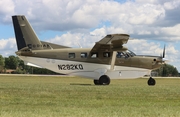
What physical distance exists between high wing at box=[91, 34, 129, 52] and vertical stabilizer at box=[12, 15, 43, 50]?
17.0ft

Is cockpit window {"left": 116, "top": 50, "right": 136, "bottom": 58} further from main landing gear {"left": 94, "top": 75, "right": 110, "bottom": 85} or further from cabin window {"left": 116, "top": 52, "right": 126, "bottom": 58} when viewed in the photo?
main landing gear {"left": 94, "top": 75, "right": 110, "bottom": 85}

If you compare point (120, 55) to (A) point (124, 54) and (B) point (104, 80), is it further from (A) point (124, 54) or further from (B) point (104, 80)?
(B) point (104, 80)

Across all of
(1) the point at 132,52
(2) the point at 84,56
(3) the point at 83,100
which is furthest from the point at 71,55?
(3) the point at 83,100

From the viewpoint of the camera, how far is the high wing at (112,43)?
28375 millimetres

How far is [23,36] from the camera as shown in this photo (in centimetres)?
3161

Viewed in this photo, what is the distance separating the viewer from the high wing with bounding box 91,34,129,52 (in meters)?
28.4

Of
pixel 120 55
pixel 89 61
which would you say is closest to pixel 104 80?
pixel 89 61

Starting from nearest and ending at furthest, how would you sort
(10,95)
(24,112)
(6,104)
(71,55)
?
(24,112) → (6,104) → (10,95) → (71,55)

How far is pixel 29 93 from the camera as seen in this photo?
1942 centimetres

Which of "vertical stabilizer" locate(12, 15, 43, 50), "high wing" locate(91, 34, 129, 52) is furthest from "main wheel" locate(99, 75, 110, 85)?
"vertical stabilizer" locate(12, 15, 43, 50)

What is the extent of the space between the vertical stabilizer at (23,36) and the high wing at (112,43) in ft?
17.0

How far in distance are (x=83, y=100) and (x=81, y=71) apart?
14096 millimetres

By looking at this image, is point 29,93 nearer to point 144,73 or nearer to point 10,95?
point 10,95

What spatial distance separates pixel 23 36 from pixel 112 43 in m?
7.95
